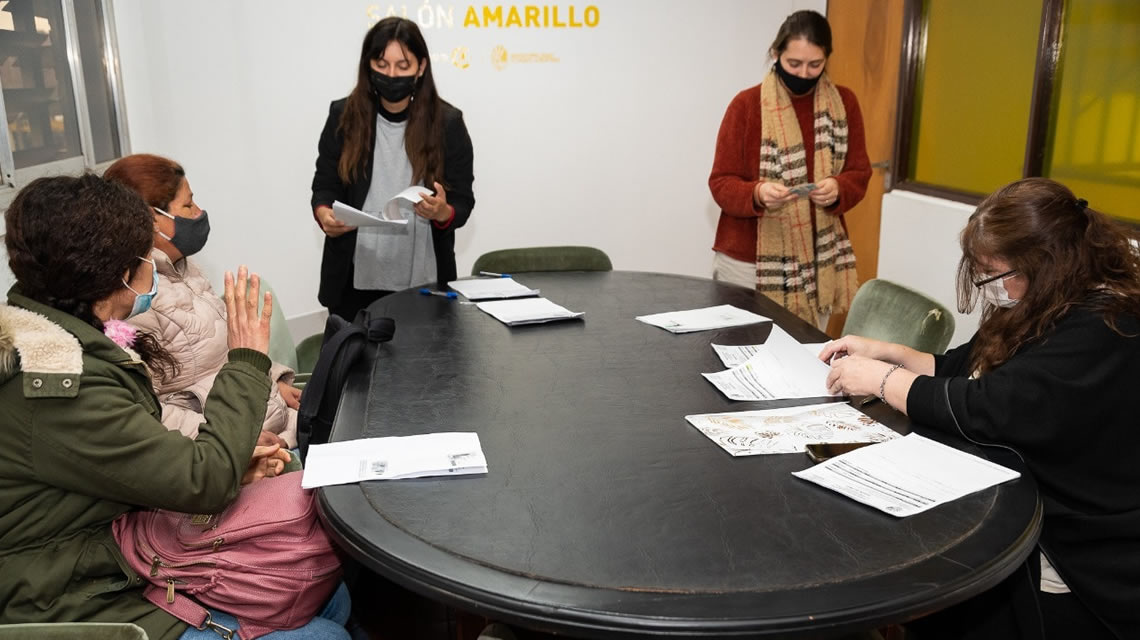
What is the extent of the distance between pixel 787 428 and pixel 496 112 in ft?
12.6

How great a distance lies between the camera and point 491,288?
3127mm

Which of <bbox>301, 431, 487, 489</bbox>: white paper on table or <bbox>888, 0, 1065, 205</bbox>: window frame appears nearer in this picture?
<bbox>301, 431, 487, 489</bbox>: white paper on table

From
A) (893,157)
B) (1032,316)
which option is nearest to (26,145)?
(1032,316)

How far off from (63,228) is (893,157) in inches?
164

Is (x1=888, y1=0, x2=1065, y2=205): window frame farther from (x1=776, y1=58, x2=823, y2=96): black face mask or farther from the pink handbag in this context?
the pink handbag

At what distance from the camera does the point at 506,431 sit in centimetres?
182

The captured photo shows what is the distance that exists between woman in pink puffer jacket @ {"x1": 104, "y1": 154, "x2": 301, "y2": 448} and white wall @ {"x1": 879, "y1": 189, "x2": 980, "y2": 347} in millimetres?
2872

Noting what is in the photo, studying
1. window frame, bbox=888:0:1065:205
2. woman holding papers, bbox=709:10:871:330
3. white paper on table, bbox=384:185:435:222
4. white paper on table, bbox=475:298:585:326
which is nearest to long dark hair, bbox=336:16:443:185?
white paper on table, bbox=384:185:435:222

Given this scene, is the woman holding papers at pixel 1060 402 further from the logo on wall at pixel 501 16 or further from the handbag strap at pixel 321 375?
the logo on wall at pixel 501 16

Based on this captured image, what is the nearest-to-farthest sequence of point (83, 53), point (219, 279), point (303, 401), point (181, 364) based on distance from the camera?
point (303, 401) → point (181, 364) → point (83, 53) → point (219, 279)

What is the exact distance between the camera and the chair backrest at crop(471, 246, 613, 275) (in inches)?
145

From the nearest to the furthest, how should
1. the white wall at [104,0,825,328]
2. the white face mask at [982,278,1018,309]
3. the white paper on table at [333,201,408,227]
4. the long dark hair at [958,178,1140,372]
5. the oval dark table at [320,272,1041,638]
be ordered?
the oval dark table at [320,272,1041,638] < the long dark hair at [958,178,1140,372] < the white face mask at [982,278,1018,309] < the white paper on table at [333,201,408,227] < the white wall at [104,0,825,328]

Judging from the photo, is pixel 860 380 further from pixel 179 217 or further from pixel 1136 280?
pixel 179 217

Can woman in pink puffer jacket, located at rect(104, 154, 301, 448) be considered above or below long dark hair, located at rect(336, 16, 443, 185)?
below
